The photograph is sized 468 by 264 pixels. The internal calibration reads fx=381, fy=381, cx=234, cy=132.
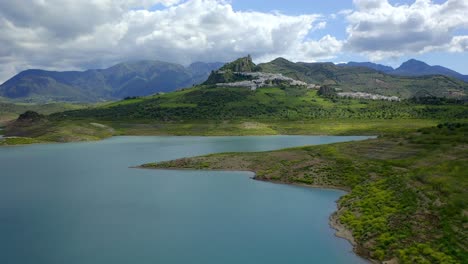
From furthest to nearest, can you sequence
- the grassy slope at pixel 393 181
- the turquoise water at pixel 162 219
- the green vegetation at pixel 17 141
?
the green vegetation at pixel 17 141
the turquoise water at pixel 162 219
the grassy slope at pixel 393 181

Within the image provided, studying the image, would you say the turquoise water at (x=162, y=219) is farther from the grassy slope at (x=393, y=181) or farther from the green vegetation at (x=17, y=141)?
the green vegetation at (x=17, y=141)

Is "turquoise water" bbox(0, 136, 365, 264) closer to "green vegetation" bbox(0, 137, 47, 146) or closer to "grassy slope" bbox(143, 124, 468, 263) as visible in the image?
"grassy slope" bbox(143, 124, 468, 263)

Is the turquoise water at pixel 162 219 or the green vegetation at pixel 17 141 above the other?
the green vegetation at pixel 17 141

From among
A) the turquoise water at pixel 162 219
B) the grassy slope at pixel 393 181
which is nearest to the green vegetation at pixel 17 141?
the turquoise water at pixel 162 219

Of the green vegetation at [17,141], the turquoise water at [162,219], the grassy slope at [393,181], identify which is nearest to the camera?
the grassy slope at [393,181]

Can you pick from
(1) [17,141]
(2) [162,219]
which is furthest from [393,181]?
(1) [17,141]

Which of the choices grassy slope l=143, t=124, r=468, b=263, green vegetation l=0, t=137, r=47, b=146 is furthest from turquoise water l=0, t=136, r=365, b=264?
green vegetation l=0, t=137, r=47, b=146

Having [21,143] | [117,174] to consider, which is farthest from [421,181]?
[21,143]
